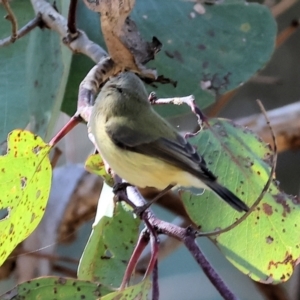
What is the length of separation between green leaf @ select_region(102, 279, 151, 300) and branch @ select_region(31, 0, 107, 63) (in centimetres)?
30

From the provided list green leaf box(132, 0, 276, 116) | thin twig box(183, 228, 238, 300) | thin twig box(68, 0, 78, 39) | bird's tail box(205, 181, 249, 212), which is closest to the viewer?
thin twig box(183, 228, 238, 300)

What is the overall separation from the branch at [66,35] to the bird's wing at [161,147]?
0.10 metres

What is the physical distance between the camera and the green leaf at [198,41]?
2.58 feet

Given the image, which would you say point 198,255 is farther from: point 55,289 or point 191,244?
point 55,289

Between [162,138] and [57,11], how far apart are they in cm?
26

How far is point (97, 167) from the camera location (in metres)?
0.59

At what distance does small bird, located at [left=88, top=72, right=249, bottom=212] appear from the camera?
0.58 metres

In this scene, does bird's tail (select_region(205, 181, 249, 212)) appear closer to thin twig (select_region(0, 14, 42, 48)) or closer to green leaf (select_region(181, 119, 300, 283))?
green leaf (select_region(181, 119, 300, 283))

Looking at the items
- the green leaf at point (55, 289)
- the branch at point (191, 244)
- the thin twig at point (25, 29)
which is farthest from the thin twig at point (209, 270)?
the thin twig at point (25, 29)

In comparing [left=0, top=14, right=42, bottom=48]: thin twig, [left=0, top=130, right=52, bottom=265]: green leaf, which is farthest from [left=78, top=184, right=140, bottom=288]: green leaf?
[left=0, top=14, right=42, bottom=48]: thin twig

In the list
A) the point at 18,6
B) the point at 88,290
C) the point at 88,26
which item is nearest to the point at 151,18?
the point at 88,26

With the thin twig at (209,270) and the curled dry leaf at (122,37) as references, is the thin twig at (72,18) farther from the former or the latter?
the thin twig at (209,270)

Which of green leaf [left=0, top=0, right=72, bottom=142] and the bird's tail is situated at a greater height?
green leaf [left=0, top=0, right=72, bottom=142]

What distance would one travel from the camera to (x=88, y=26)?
83 centimetres
